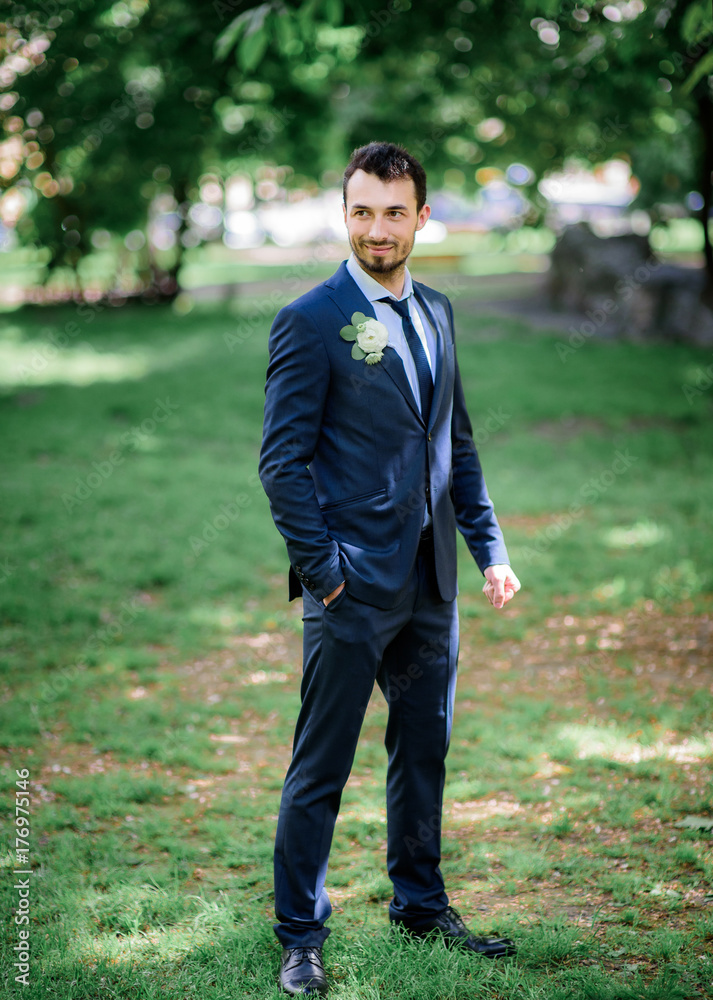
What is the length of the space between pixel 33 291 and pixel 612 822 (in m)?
17.7

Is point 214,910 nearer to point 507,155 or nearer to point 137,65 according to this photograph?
point 137,65

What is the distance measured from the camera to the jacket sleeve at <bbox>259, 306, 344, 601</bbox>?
98.0 inches

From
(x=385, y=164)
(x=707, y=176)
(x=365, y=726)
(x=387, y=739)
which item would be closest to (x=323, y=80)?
(x=707, y=176)

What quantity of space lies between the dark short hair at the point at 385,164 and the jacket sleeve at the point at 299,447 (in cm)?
45

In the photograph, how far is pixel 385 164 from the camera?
2520mm

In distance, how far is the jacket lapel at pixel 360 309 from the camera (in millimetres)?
2576

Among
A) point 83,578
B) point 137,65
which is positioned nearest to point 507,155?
point 137,65

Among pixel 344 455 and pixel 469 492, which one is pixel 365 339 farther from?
pixel 469 492

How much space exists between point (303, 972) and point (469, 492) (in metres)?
1.55

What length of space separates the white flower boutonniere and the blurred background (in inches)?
72.4

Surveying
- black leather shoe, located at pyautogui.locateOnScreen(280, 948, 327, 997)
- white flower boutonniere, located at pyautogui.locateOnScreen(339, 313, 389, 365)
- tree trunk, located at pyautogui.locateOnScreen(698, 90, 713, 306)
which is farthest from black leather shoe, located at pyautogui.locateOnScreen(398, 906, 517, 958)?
tree trunk, located at pyautogui.locateOnScreen(698, 90, 713, 306)

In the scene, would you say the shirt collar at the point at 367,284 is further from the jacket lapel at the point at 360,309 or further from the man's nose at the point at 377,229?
the man's nose at the point at 377,229

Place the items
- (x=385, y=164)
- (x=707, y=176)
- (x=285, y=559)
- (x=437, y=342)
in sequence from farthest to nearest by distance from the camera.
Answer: (x=707, y=176) < (x=285, y=559) < (x=437, y=342) < (x=385, y=164)

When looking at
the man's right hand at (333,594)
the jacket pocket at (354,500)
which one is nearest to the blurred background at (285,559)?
the man's right hand at (333,594)
